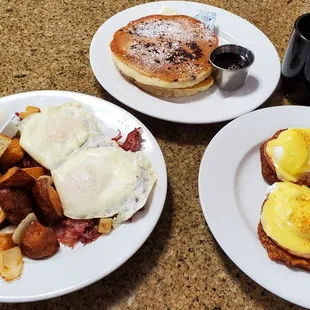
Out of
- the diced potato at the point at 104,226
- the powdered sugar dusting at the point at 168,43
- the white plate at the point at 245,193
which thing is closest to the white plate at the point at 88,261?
the diced potato at the point at 104,226

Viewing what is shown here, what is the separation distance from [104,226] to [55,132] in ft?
1.05

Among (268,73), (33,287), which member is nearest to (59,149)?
(33,287)

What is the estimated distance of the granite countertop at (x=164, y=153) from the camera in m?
1.16

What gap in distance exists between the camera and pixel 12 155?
125 centimetres

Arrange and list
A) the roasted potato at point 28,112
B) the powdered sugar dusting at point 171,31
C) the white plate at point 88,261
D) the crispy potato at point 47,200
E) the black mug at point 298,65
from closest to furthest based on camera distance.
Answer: the white plate at point 88,261 → the crispy potato at point 47,200 → the roasted potato at point 28,112 → the black mug at point 298,65 → the powdered sugar dusting at point 171,31

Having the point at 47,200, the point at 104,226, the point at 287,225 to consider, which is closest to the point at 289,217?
the point at 287,225

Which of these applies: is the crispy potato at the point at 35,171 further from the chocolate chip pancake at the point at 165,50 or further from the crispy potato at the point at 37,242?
the chocolate chip pancake at the point at 165,50

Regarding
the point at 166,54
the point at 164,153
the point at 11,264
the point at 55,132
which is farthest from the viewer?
the point at 166,54

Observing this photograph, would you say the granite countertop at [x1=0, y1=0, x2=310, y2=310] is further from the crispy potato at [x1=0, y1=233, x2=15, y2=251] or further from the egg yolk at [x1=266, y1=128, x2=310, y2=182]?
the egg yolk at [x1=266, y1=128, x2=310, y2=182]

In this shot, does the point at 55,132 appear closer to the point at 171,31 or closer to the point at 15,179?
the point at 15,179

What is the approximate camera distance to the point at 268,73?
64.6 inches

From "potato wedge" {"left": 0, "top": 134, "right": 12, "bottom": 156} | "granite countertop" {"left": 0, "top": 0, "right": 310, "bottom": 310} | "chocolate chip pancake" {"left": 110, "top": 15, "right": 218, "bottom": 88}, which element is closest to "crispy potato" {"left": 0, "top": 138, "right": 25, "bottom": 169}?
"potato wedge" {"left": 0, "top": 134, "right": 12, "bottom": 156}

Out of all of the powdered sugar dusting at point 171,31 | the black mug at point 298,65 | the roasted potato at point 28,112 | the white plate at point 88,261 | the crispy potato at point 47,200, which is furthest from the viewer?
the powdered sugar dusting at point 171,31

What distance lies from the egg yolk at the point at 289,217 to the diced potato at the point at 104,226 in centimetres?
39
